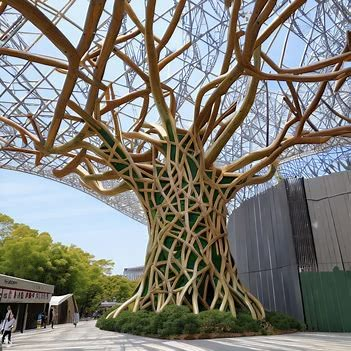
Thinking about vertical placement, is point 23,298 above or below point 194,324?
above

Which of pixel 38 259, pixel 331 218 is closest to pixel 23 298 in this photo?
pixel 38 259

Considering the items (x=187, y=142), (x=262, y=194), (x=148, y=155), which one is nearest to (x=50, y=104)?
(x=148, y=155)

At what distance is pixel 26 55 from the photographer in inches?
360

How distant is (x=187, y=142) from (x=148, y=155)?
2357 millimetres

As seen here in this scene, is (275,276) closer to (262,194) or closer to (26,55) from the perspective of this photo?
(262,194)

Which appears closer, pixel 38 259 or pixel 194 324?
pixel 194 324

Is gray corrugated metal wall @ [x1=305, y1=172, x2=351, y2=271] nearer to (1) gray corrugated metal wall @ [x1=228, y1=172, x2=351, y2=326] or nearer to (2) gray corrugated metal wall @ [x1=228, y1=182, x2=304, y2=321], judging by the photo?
(1) gray corrugated metal wall @ [x1=228, y1=172, x2=351, y2=326]

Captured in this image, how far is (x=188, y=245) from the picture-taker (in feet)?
37.4

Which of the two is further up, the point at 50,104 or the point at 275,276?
the point at 50,104

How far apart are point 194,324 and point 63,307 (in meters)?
25.2

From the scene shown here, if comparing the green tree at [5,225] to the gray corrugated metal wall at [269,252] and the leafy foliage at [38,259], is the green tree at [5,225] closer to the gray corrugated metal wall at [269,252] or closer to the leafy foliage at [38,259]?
the leafy foliage at [38,259]

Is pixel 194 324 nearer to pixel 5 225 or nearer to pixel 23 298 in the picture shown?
pixel 23 298

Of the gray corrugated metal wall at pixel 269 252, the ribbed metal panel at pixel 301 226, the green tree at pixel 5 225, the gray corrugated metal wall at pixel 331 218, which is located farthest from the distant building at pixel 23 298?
the gray corrugated metal wall at pixel 331 218

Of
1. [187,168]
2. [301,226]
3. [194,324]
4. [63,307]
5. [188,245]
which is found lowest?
[194,324]
